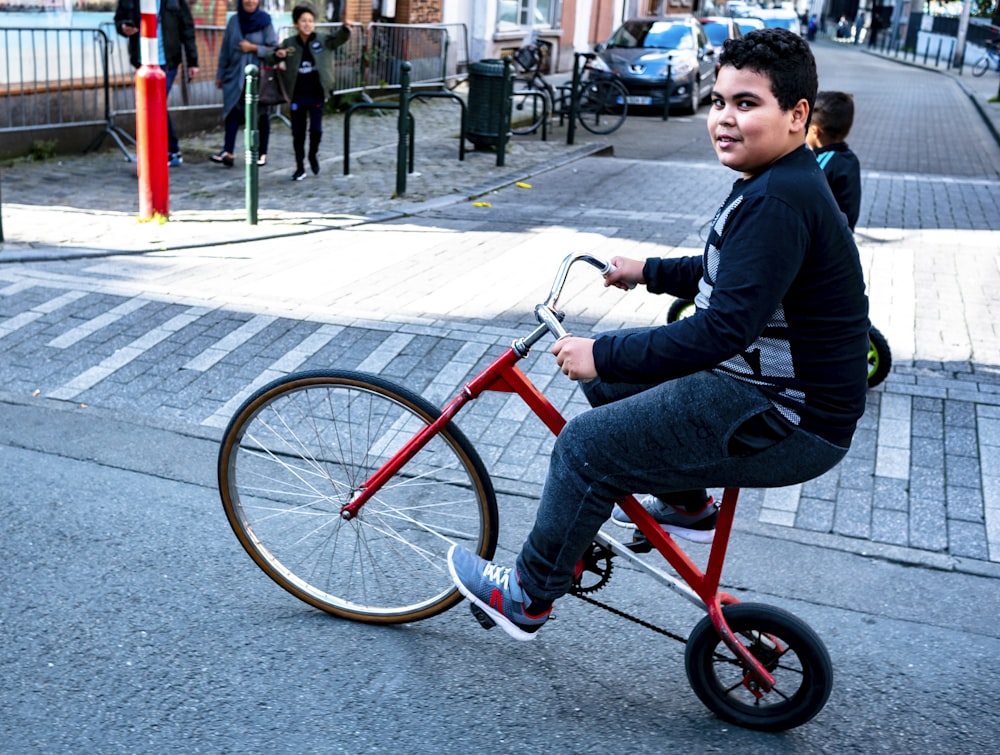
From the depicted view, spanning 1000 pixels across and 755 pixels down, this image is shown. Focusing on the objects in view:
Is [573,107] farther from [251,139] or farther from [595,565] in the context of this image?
[595,565]

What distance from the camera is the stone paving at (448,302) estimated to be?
4.77 m

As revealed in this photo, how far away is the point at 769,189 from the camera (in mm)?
2494

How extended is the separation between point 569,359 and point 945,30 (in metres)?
54.1

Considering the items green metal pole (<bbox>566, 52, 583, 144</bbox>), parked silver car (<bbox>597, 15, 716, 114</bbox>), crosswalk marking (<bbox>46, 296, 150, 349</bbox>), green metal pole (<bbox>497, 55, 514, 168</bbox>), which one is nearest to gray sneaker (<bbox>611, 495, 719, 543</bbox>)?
crosswalk marking (<bbox>46, 296, 150, 349</bbox>)

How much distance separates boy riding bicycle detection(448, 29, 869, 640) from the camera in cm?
251

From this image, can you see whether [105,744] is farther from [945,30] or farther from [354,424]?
[945,30]

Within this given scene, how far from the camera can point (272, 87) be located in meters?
11.0

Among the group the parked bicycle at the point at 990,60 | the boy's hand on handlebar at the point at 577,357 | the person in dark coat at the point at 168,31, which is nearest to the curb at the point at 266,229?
the person in dark coat at the point at 168,31

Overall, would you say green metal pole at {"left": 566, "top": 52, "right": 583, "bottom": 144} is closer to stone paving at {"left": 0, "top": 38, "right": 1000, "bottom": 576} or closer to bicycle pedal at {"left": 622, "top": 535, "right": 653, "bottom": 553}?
stone paving at {"left": 0, "top": 38, "right": 1000, "bottom": 576}

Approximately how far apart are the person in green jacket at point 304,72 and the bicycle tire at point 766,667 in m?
8.97

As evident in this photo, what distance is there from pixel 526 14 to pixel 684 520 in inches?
976

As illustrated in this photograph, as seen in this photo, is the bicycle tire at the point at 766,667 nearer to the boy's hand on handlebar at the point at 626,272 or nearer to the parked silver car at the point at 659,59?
the boy's hand on handlebar at the point at 626,272

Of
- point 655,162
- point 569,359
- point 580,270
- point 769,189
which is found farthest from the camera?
point 655,162

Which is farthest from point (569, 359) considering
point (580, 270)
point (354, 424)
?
point (580, 270)
